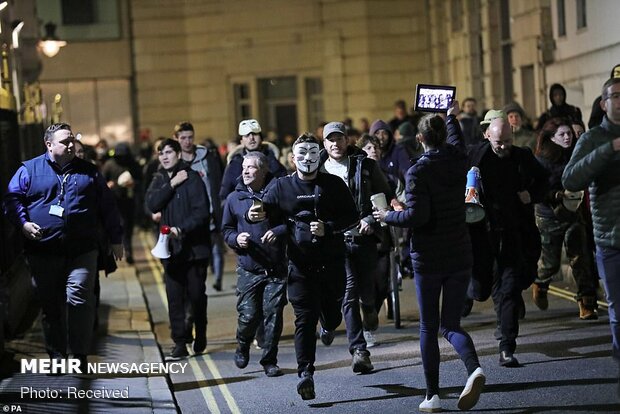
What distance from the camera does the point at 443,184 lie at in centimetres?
940

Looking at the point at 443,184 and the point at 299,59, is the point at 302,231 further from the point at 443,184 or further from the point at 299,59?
the point at 299,59

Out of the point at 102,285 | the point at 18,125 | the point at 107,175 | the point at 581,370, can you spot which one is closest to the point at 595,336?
the point at 581,370

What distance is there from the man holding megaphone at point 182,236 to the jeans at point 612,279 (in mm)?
4587

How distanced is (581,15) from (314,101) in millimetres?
15766

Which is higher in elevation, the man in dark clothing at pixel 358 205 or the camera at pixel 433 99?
the camera at pixel 433 99

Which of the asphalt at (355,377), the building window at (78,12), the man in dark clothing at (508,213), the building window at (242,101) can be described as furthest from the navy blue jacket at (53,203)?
the building window at (78,12)

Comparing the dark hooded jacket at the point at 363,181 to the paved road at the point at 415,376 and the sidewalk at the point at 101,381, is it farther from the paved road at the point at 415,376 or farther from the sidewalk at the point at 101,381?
the sidewalk at the point at 101,381

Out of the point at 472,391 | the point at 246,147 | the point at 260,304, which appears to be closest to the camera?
the point at 472,391

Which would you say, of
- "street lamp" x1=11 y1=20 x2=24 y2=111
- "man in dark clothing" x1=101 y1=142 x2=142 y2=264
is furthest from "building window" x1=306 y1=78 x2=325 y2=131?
"street lamp" x1=11 y1=20 x2=24 y2=111

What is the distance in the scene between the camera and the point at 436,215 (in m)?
9.36

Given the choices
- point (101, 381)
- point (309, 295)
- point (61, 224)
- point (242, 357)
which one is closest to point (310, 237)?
point (309, 295)

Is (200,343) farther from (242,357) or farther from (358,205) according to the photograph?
(358,205)

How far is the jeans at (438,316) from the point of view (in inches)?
A: 370

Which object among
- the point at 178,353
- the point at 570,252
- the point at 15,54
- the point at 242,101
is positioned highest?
the point at 15,54
